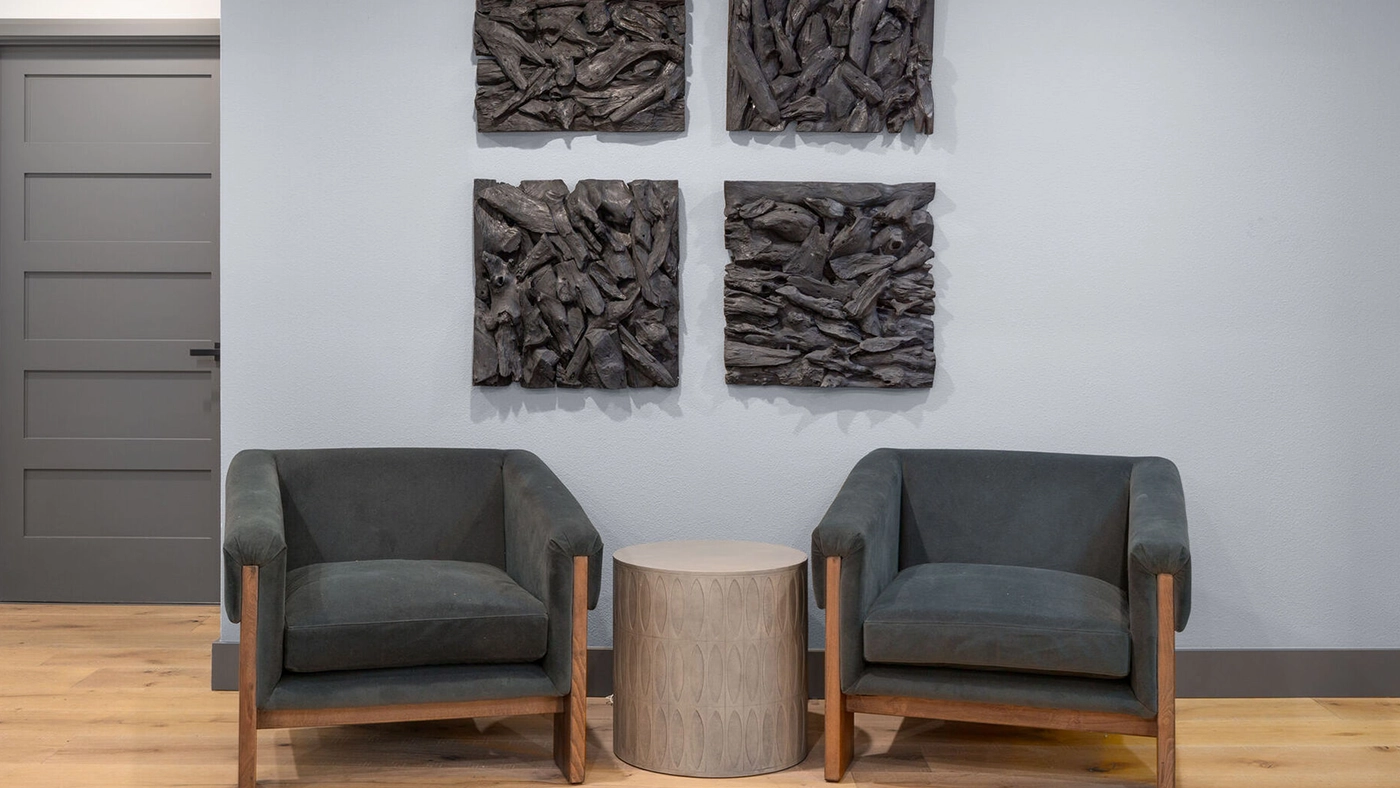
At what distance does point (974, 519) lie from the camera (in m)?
3.08

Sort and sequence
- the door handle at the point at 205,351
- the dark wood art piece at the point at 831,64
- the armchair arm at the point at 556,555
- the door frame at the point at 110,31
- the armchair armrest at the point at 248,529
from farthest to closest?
1. the door handle at the point at 205,351
2. the door frame at the point at 110,31
3. the dark wood art piece at the point at 831,64
4. the armchair arm at the point at 556,555
5. the armchair armrest at the point at 248,529

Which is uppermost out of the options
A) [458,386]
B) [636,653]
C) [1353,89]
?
[1353,89]

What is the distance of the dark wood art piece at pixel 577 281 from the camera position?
10.6 ft

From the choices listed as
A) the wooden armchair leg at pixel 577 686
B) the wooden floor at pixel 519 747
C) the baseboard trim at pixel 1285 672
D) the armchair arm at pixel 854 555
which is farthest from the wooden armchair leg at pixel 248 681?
the armchair arm at pixel 854 555

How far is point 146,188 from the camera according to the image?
4152 mm

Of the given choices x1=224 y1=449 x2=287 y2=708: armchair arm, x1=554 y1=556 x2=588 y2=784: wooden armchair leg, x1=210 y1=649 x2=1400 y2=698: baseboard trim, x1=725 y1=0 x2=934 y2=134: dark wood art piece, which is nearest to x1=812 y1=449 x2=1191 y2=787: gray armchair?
x1=554 y1=556 x2=588 y2=784: wooden armchair leg

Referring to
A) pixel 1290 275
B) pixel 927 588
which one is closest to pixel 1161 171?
pixel 1290 275

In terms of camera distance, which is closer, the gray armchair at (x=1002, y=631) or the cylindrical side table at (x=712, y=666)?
the gray armchair at (x=1002, y=631)

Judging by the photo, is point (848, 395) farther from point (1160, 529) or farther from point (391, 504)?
point (391, 504)

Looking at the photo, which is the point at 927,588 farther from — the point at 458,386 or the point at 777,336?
the point at 458,386

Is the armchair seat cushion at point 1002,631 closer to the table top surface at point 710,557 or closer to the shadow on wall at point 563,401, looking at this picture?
the table top surface at point 710,557

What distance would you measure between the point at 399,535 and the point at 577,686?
78 cm

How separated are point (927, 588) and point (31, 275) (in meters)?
3.46

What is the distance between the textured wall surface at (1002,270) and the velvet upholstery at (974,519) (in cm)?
25
